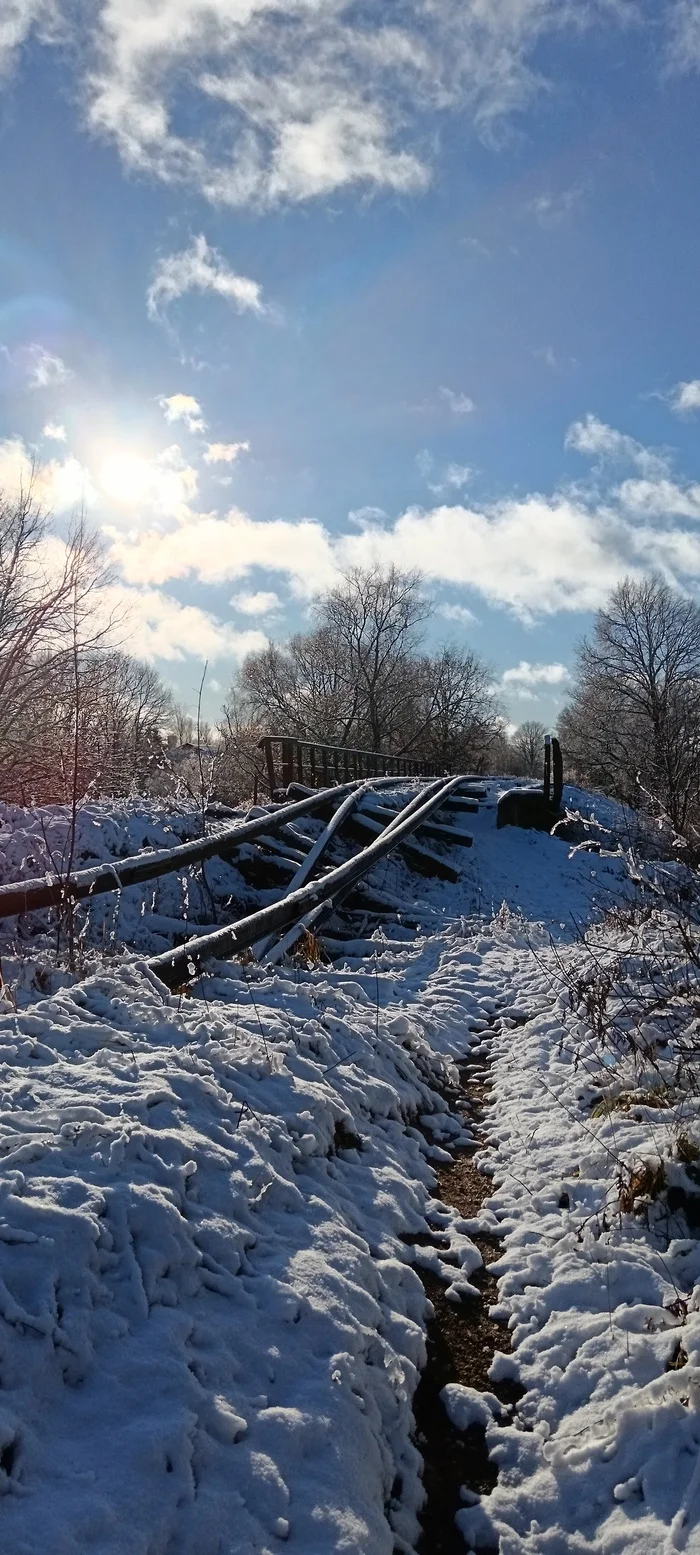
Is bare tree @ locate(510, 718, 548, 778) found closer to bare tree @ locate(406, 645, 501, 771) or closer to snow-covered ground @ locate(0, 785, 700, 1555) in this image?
bare tree @ locate(406, 645, 501, 771)

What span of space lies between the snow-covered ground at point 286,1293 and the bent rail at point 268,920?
0.38m

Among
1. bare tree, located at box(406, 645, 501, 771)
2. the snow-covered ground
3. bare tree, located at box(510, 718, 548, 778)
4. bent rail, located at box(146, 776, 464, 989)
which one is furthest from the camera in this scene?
bare tree, located at box(510, 718, 548, 778)

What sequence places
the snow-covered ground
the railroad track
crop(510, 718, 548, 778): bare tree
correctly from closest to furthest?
the snow-covered ground, the railroad track, crop(510, 718, 548, 778): bare tree

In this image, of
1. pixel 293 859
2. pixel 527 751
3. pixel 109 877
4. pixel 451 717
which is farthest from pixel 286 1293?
pixel 527 751

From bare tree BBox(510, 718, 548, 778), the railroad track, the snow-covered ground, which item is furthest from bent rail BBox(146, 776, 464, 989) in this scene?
bare tree BBox(510, 718, 548, 778)

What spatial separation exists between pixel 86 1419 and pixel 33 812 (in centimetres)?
636

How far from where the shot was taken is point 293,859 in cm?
988

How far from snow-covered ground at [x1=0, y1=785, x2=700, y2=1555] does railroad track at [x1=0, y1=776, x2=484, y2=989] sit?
0.68 m

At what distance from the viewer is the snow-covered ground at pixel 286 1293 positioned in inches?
76.6

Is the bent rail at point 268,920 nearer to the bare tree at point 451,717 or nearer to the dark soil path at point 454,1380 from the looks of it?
the dark soil path at point 454,1380

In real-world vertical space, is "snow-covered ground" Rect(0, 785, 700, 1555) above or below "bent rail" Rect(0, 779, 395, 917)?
below

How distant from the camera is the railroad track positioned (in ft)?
17.6

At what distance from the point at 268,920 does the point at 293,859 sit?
307 cm

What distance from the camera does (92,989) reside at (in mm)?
4098
